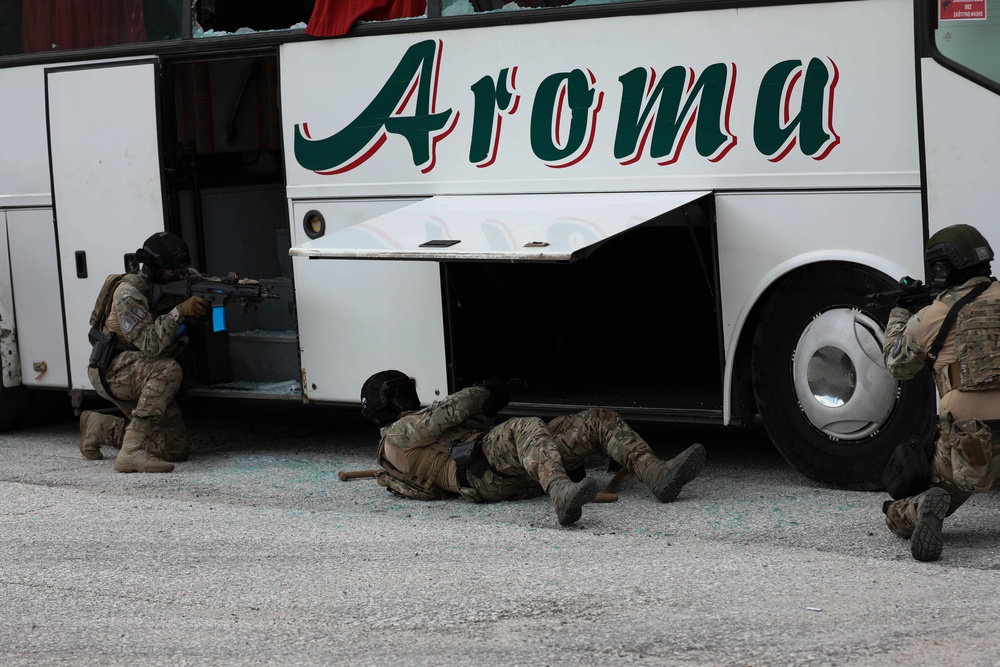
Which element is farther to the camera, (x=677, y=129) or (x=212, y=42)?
(x=212, y=42)

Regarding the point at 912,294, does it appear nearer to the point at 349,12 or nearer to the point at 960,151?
the point at 960,151

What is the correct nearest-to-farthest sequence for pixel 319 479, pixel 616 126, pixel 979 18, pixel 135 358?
pixel 979 18 → pixel 616 126 → pixel 319 479 → pixel 135 358

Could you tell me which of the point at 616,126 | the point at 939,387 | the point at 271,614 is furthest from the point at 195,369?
the point at 939,387

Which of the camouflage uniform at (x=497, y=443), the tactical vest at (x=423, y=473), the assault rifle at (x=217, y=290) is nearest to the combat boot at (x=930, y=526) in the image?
the camouflage uniform at (x=497, y=443)

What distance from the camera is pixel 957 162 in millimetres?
6188

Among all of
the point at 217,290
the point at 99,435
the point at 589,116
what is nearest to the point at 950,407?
the point at 589,116

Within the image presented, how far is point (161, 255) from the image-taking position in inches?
324

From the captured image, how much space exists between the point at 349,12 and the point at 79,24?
2.05 m

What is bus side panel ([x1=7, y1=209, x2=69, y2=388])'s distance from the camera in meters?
9.06

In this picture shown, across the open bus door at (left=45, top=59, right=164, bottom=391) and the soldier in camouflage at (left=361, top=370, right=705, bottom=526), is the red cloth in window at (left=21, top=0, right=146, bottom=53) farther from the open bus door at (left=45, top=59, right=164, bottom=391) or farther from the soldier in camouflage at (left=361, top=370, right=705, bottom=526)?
the soldier in camouflage at (left=361, top=370, right=705, bottom=526)

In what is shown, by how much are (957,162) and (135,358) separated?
16.0 ft

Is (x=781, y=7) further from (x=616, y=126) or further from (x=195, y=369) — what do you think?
(x=195, y=369)

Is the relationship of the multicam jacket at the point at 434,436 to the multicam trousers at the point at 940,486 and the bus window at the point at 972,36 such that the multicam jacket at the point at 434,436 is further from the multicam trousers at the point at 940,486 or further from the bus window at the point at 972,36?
the bus window at the point at 972,36

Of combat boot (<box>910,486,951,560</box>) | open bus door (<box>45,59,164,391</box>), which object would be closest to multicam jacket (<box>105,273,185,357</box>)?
open bus door (<box>45,59,164,391</box>)
